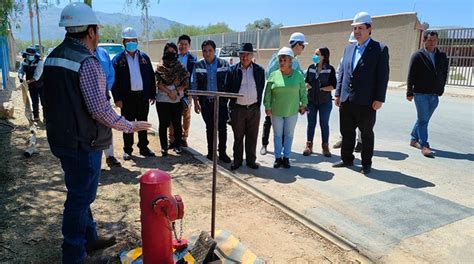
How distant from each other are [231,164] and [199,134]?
2.42 meters

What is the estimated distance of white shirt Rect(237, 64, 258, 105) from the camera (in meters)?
5.73

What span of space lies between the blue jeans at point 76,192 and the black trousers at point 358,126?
3.81 metres

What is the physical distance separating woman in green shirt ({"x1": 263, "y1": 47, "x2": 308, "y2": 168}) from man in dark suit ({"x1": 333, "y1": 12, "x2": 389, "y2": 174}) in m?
0.64

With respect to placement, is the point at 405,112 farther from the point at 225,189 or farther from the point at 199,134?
the point at 225,189

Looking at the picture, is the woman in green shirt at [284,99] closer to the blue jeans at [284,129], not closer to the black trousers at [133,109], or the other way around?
the blue jeans at [284,129]

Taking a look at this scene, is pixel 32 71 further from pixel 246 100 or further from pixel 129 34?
pixel 246 100

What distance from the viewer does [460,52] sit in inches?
729

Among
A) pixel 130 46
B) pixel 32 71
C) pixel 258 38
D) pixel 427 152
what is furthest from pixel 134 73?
pixel 258 38

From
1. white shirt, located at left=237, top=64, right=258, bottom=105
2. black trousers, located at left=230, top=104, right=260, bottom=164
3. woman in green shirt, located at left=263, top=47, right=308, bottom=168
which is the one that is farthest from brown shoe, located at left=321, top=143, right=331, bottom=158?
white shirt, located at left=237, top=64, right=258, bottom=105

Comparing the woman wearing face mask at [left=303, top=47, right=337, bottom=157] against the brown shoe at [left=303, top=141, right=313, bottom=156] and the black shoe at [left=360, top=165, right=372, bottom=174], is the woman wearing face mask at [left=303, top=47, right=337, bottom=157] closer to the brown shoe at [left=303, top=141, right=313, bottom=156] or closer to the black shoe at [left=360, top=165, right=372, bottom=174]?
the brown shoe at [left=303, top=141, right=313, bottom=156]

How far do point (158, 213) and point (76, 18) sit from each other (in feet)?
5.08

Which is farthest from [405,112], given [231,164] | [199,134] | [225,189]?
[225,189]

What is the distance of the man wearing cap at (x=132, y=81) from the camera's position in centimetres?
608

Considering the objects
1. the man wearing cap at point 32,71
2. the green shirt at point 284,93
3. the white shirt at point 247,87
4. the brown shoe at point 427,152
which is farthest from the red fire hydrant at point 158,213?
the man wearing cap at point 32,71
